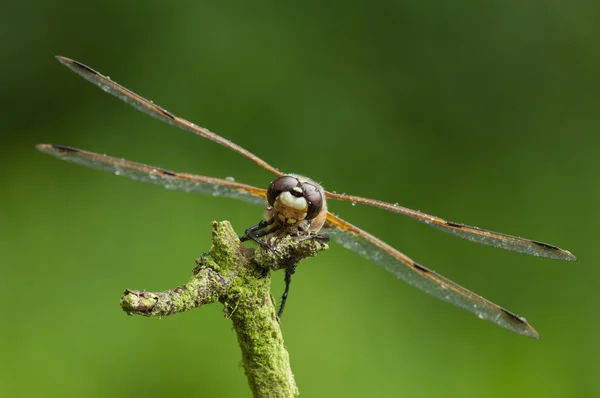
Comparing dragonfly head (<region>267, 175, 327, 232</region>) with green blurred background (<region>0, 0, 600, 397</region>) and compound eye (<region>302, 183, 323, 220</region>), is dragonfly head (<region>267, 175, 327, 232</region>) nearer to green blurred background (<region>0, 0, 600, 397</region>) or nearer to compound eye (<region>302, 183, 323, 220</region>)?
compound eye (<region>302, 183, 323, 220</region>)

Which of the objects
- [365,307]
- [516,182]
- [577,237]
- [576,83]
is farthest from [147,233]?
[576,83]

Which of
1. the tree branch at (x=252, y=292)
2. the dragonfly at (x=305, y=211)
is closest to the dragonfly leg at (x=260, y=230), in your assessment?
the dragonfly at (x=305, y=211)

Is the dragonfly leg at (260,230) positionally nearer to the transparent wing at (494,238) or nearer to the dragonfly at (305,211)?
the dragonfly at (305,211)

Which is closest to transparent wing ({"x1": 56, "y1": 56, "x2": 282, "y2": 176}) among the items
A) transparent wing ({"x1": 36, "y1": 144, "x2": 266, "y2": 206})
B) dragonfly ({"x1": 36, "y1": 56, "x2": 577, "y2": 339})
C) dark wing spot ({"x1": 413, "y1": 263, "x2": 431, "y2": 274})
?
dragonfly ({"x1": 36, "y1": 56, "x2": 577, "y2": 339})

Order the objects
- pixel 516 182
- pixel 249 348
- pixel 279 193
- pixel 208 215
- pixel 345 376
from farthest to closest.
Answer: pixel 516 182
pixel 208 215
pixel 345 376
pixel 279 193
pixel 249 348

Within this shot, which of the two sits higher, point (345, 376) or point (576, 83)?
point (576, 83)

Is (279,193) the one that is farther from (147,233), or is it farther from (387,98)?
(387,98)

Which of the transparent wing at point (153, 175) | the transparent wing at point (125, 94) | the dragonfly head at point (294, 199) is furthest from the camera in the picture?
the transparent wing at point (153, 175)
